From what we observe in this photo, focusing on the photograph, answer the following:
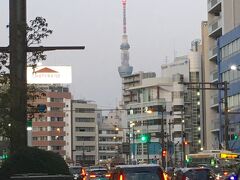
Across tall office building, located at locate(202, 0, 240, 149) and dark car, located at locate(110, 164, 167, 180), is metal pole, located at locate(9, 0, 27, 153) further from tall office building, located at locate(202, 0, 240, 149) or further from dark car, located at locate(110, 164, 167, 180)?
tall office building, located at locate(202, 0, 240, 149)

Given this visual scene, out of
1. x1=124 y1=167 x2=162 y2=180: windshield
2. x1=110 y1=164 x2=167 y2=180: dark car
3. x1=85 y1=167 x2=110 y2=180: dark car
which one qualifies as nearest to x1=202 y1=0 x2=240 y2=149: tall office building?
x1=85 y1=167 x2=110 y2=180: dark car

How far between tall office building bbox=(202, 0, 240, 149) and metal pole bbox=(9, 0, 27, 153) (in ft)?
244

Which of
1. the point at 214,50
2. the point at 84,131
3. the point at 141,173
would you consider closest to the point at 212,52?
the point at 214,50

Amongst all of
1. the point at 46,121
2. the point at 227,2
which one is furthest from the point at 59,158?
the point at 46,121

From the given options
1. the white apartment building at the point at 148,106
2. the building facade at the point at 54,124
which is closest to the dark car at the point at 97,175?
the building facade at the point at 54,124

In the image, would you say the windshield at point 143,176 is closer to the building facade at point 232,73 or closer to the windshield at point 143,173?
the windshield at point 143,173

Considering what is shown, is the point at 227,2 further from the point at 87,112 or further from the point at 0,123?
the point at 87,112

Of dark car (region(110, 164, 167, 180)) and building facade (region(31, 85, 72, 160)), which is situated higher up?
building facade (region(31, 85, 72, 160))

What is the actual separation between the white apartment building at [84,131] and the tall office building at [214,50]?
242ft

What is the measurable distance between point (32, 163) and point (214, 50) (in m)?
83.7

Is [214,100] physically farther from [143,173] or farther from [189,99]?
[143,173]

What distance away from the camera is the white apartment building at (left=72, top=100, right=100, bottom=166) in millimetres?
177125

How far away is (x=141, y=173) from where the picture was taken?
19.6 m

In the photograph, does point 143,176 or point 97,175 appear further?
point 97,175
